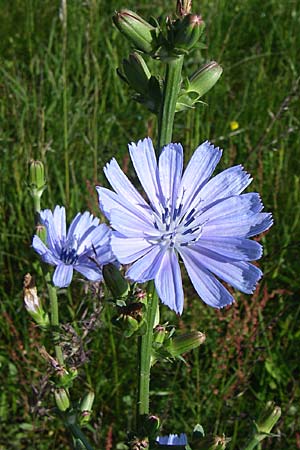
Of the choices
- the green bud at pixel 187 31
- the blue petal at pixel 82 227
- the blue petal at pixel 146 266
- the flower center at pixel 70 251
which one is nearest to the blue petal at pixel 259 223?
the blue petal at pixel 146 266

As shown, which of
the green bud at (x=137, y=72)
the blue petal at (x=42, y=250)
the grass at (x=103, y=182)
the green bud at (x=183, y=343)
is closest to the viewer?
the green bud at (x=137, y=72)

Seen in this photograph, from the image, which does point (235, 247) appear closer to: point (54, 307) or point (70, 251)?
point (54, 307)

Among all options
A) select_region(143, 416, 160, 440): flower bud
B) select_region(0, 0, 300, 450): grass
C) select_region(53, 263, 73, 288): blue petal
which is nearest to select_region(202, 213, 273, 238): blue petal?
select_region(143, 416, 160, 440): flower bud

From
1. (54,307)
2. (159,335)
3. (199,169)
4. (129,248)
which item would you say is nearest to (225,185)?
(199,169)

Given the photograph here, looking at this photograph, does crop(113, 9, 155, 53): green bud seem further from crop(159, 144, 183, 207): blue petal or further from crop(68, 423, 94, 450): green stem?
crop(68, 423, 94, 450): green stem

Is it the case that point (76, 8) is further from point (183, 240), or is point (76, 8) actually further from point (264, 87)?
point (183, 240)

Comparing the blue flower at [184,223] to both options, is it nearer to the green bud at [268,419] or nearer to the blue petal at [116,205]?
the blue petal at [116,205]

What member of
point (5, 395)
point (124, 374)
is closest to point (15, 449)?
point (5, 395)
